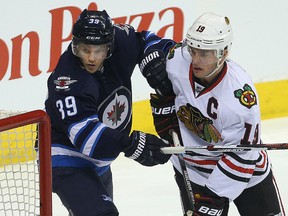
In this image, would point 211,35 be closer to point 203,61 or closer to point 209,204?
point 203,61

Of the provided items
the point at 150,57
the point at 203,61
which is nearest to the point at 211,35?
the point at 203,61

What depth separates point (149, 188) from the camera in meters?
4.50

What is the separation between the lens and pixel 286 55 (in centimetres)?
528

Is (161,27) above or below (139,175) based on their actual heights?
above

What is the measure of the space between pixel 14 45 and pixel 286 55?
1.70 meters

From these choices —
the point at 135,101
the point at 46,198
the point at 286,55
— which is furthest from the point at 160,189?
the point at 46,198

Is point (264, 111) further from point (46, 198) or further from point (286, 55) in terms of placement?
point (46, 198)

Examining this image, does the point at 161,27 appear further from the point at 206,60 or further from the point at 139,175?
the point at 206,60

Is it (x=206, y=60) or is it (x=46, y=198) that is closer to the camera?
(x=46, y=198)

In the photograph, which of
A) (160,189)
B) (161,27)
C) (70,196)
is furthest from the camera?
(161,27)

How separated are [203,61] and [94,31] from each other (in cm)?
40

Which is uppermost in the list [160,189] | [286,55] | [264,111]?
[286,55]

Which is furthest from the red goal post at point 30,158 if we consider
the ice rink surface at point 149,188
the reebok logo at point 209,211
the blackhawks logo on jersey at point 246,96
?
the ice rink surface at point 149,188

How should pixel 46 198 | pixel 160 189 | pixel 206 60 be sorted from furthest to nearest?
pixel 160 189 < pixel 206 60 < pixel 46 198
